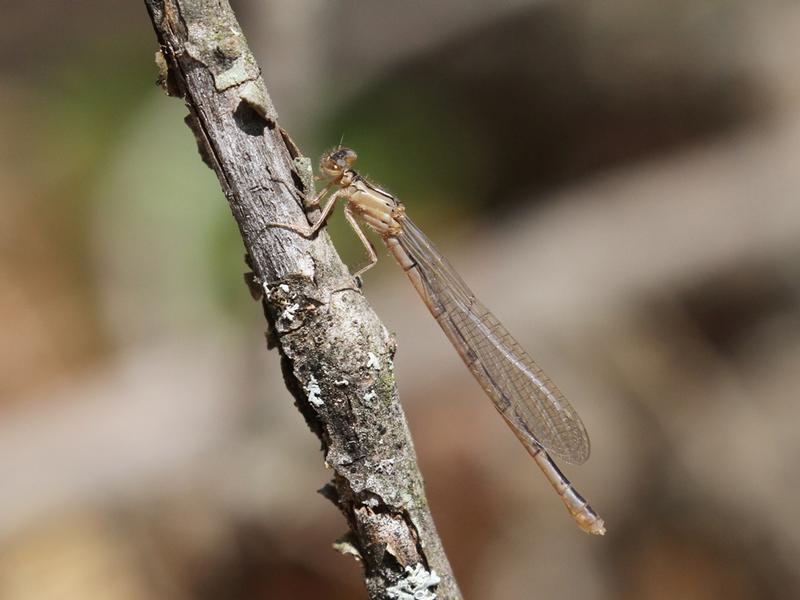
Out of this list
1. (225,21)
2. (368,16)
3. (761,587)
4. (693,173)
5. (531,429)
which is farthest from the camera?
(693,173)

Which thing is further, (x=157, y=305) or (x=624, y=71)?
(x=624, y=71)

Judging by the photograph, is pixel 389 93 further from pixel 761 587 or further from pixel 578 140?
pixel 761 587

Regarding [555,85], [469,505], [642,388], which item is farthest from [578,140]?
[469,505]

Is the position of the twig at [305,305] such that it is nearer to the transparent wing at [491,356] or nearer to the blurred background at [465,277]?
the transparent wing at [491,356]

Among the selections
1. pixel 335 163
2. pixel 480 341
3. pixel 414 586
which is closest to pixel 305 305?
pixel 414 586

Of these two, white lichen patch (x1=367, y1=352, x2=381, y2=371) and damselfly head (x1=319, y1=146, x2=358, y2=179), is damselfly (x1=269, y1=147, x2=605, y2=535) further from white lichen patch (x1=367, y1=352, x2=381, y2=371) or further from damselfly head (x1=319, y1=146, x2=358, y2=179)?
white lichen patch (x1=367, y1=352, x2=381, y2=371)

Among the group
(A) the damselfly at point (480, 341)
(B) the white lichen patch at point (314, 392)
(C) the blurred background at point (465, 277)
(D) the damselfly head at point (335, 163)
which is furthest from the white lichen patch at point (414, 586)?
(C) the blurred background at point (465, 277)

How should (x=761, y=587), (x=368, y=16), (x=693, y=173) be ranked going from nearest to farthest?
(x=761, y=587) → (x=368, y=16) → (x=693, y=173)
